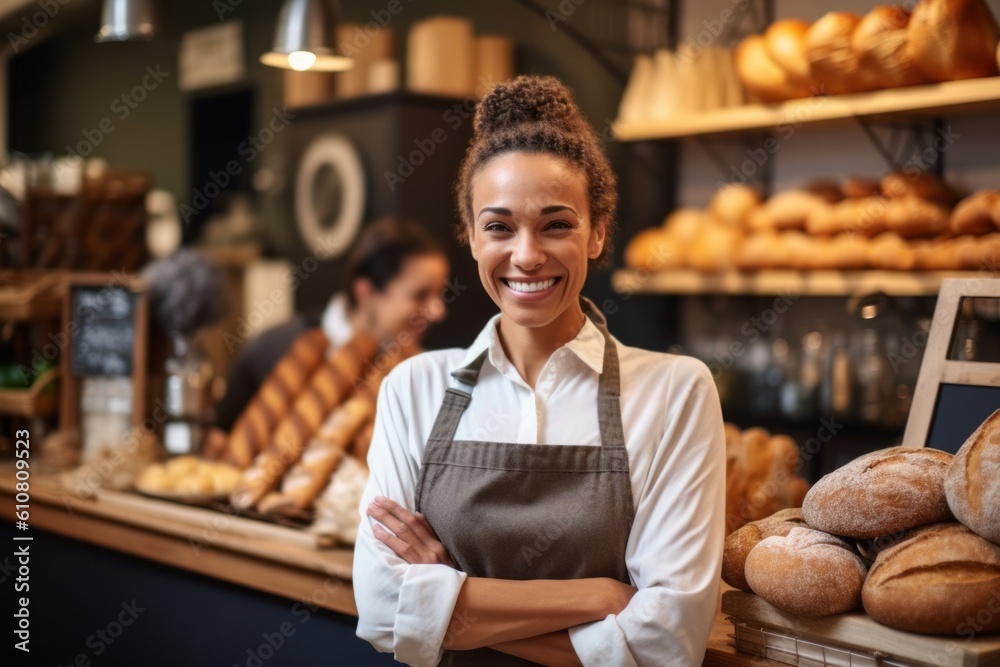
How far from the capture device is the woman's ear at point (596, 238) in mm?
1648

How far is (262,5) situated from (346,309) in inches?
99.5

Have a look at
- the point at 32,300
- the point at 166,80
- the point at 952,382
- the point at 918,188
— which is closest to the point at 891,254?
the point at 918,188

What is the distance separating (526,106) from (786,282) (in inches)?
81.6

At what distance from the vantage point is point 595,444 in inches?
61.1

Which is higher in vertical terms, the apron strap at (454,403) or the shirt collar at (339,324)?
the apron strap at (454,403)

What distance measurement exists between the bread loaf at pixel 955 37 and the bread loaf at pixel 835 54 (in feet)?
0.68

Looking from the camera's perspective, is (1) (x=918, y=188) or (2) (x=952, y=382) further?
→ (1) (x=918, y=188)

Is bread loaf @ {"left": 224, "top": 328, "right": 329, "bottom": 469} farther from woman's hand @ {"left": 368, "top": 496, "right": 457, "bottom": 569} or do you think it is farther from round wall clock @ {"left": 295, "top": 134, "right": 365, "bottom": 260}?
round wall clock @ {"left": 295, "top": 134, "right": 365, "bottom": 260}

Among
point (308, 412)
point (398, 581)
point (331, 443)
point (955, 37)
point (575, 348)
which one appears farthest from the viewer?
point (955, 37)

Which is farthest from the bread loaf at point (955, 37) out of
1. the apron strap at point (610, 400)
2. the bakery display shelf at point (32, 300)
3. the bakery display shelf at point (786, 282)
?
the bakery display shelf at point (32, 300)

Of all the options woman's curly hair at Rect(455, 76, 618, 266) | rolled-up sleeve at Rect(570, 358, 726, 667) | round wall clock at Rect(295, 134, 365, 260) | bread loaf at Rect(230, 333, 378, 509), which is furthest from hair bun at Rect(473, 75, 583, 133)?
round wall clock at Rect(295, 134, 365, 260)

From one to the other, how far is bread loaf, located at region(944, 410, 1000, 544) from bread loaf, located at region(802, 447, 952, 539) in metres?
0.04

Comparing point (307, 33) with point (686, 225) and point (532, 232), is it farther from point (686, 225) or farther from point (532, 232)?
point (686, 225)

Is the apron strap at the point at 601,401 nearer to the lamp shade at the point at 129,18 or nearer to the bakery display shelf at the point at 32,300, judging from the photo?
the lamp shade at the point at 129,18
